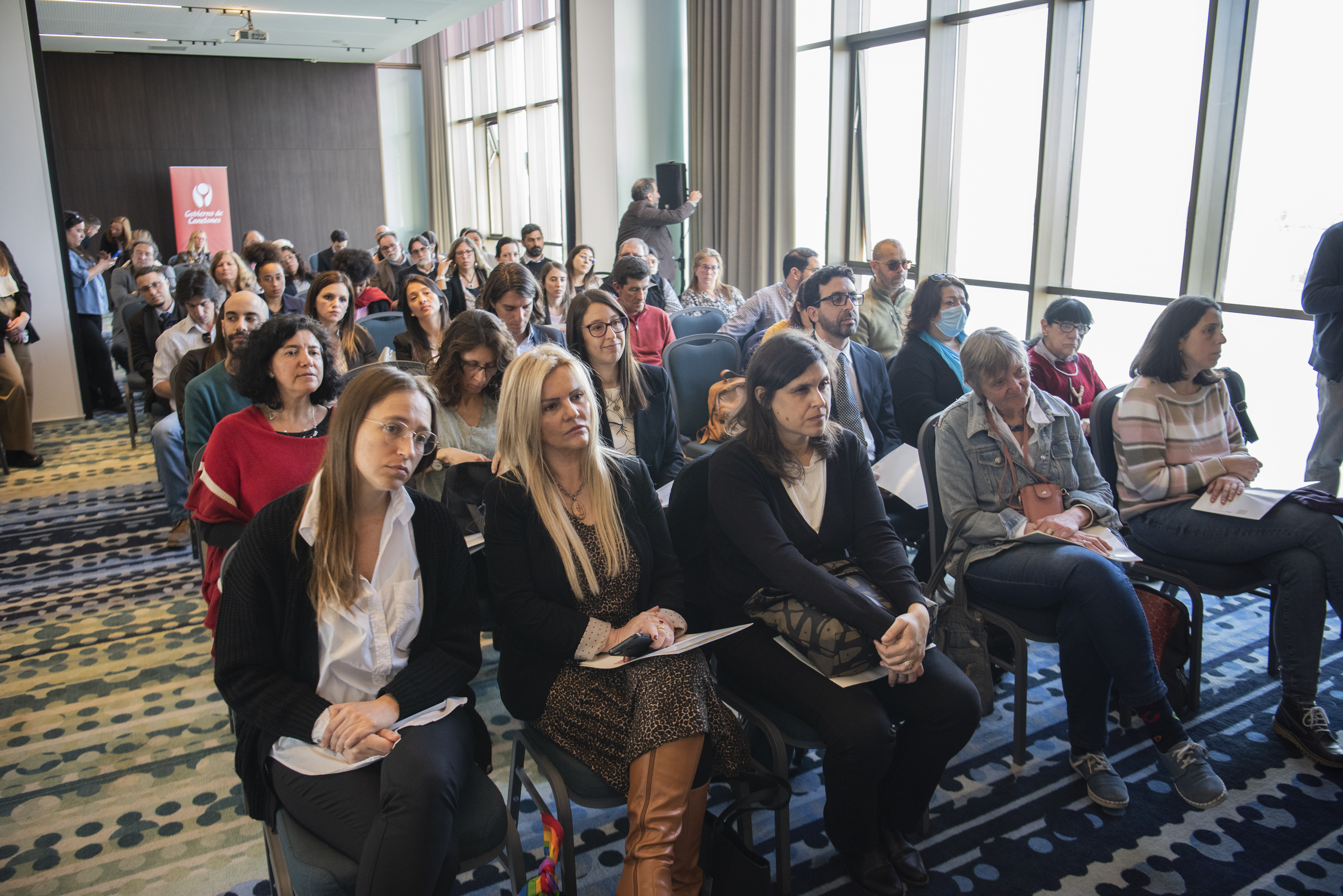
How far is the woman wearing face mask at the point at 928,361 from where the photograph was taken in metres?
3.37

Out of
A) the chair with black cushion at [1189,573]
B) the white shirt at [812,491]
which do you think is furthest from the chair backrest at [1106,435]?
the white shirt at [812,491]

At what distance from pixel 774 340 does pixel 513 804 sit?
1.24 m

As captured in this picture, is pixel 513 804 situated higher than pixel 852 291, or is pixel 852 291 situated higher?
pixel 852 291

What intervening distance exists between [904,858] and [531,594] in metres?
1.04

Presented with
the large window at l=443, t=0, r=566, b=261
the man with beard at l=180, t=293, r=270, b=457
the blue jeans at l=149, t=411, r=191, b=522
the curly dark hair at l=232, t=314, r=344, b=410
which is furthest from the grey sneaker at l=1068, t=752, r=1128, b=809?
the large window at l=443, t=0, r=566, b=261

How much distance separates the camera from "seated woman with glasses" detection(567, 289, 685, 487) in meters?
3.06

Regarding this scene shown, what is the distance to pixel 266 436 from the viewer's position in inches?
92.0

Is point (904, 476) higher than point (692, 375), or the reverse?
point (692, 375)

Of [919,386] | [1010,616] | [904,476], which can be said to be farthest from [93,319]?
[1010,616]

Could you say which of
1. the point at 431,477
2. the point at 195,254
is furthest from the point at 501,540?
the point at 195,254

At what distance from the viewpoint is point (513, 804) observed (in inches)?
78.4

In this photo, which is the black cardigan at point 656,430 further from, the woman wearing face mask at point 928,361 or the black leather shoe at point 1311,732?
the black leather shoe at point 1311,732

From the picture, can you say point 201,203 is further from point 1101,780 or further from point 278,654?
point 1101,780

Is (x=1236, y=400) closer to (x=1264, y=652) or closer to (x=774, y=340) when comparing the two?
(x=1264, y=652)
